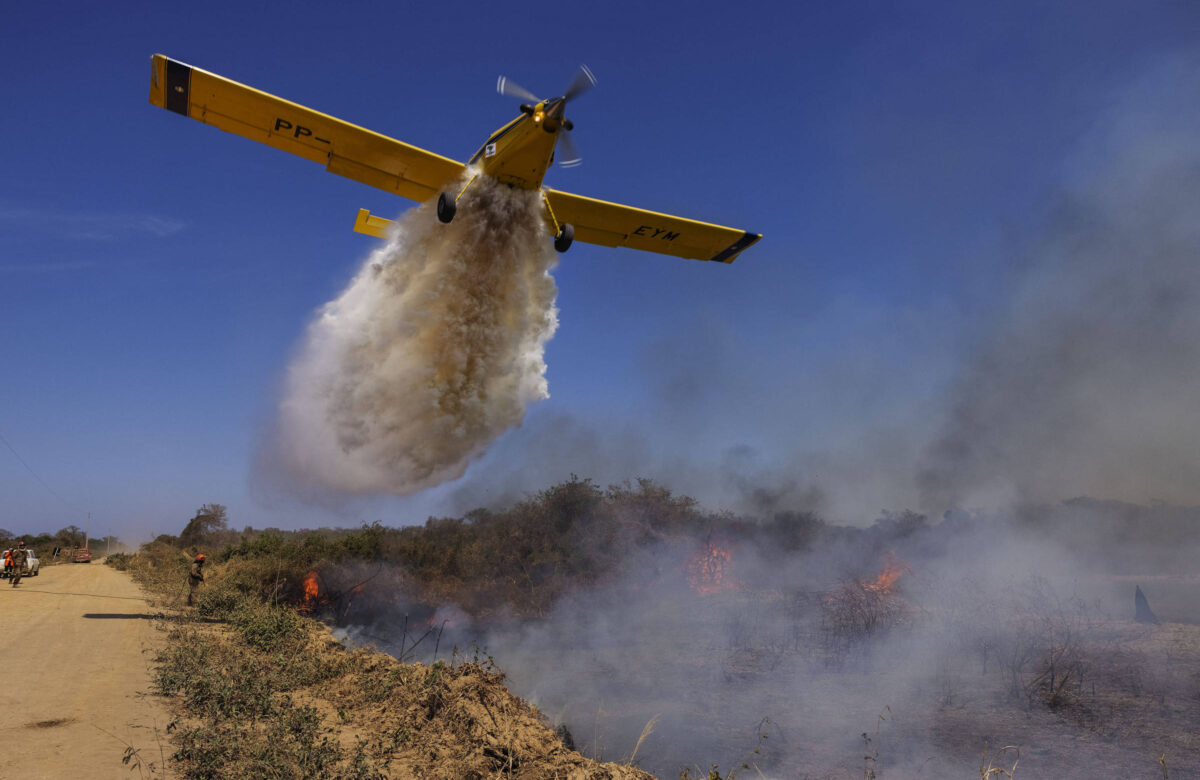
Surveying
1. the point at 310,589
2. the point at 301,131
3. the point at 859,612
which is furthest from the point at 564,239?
the point at 310,589

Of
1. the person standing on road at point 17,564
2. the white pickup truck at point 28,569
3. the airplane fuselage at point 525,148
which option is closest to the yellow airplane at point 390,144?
the airplane fuselage at point 525,148

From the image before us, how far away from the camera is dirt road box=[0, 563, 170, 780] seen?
19.1ft

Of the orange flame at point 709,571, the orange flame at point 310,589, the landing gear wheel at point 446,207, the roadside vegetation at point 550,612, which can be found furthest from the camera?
the orange flame at point 709,571

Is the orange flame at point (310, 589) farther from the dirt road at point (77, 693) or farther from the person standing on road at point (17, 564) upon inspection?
the person standing on road at point (17, 564)

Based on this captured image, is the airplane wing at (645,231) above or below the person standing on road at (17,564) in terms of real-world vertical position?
above

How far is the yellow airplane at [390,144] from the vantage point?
10805 millimetres

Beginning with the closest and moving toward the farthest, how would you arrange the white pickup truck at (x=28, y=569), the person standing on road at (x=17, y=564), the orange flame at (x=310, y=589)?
the orange flame at (x=310, y=589) < the person standing on road at (x=17, y=564) < the white pickup truck at (x=28, y=569)

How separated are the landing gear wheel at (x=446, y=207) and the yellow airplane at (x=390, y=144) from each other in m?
0.02

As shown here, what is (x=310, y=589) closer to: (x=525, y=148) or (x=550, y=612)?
(x=550, y=612)

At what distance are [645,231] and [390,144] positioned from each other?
21.0 feet

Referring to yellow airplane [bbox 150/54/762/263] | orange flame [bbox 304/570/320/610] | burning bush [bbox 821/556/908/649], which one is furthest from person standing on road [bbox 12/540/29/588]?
burning bush [bbox 821/556/908/649]

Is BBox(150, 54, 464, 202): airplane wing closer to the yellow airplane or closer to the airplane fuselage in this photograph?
the yellow airplane

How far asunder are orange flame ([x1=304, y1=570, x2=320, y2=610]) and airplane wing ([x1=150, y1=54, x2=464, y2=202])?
1240 centimetres

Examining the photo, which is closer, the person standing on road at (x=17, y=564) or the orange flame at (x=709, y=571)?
A: the orange flame at (x=709, y=571)
